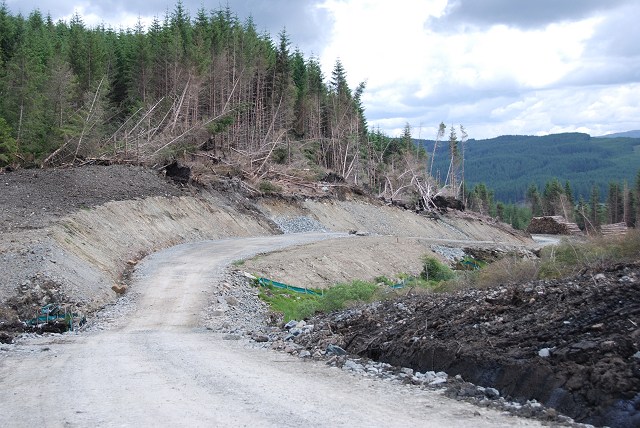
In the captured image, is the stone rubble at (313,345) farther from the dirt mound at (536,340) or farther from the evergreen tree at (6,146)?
the evergreen tree at (6,146)

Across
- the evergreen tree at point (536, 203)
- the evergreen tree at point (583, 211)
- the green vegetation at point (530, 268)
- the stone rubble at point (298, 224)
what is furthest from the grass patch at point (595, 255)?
the evergreen tree at point (536, 203)

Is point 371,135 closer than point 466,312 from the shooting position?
No

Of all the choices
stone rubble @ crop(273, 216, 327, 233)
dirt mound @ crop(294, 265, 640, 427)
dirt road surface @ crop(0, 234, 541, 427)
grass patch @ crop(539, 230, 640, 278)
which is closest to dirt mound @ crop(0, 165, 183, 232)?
stone rubble @ crop(273, 216, 327, 233)

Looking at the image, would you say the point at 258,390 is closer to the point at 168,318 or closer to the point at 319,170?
the point at 168,318

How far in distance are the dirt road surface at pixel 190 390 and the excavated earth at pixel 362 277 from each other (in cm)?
79

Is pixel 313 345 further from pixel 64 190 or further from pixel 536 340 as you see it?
pixel 64 190

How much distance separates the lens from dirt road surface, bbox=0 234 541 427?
6.76 meters

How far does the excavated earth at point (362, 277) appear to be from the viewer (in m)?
6.99

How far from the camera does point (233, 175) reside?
154ft

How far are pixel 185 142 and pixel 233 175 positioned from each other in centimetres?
410

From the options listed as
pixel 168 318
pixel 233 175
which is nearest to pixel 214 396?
pixel 168 318

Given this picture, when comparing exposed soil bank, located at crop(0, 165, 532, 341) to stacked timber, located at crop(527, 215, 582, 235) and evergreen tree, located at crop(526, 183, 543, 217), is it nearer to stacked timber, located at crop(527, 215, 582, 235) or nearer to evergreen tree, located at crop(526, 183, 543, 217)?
stacked timber, located at crop(527, 215, 582, 235)

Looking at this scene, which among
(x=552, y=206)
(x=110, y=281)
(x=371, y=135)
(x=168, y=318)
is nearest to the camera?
(x=168, y=318)

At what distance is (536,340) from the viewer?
778cm
